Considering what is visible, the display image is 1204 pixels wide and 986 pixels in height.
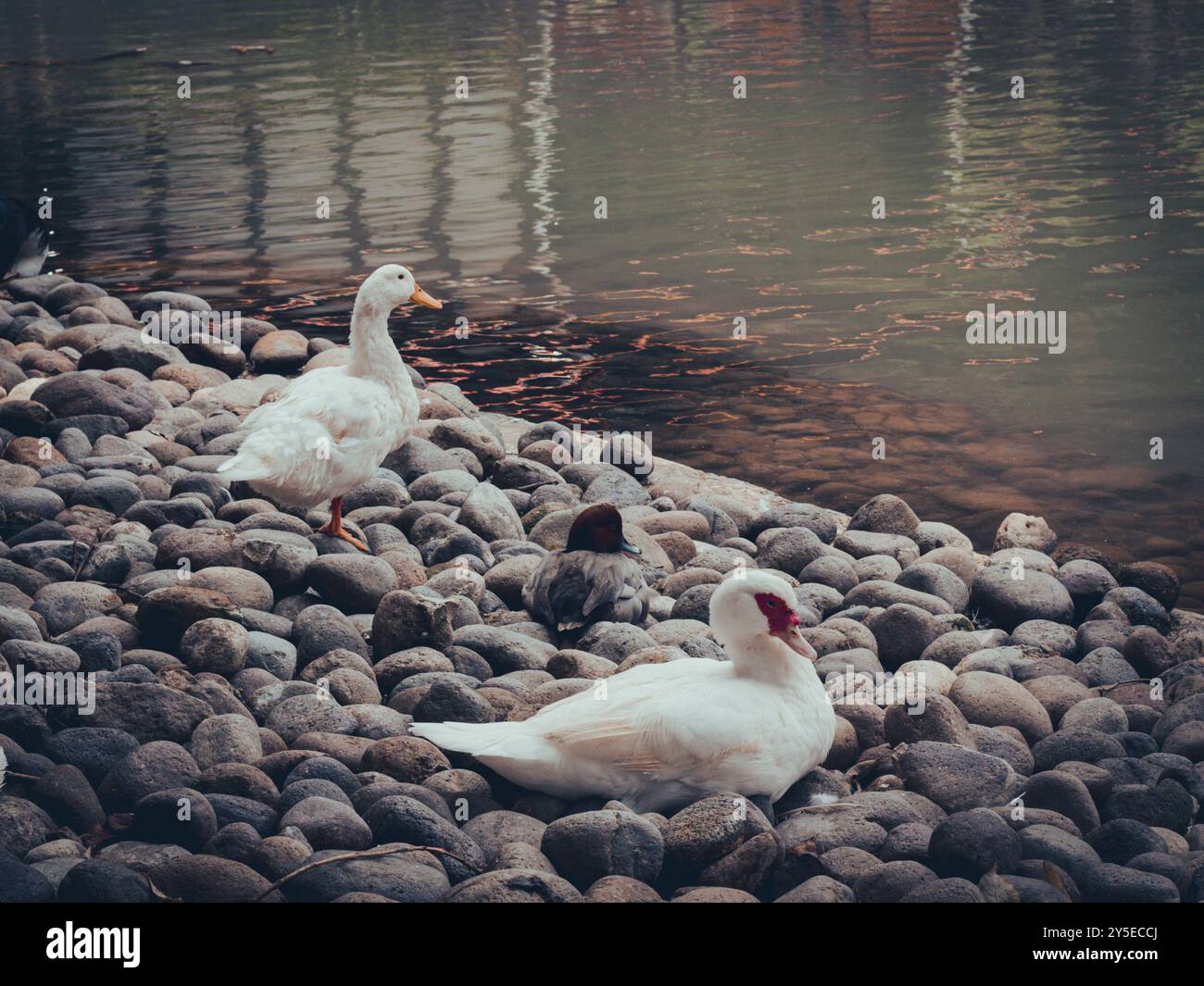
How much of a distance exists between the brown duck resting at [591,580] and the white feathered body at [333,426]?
1.00m

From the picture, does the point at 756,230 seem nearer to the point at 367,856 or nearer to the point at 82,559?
the point at 82,559

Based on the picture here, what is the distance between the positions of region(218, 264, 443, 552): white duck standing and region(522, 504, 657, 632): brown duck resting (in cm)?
99

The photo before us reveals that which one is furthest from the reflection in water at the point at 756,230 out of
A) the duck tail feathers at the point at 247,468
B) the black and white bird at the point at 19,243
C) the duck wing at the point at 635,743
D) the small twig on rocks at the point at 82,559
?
the small twig on rocks at the point at 82,559

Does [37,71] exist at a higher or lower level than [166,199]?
higher

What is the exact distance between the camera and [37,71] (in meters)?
29.5

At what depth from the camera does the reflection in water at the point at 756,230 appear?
8.19m

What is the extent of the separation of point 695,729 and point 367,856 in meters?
0.97

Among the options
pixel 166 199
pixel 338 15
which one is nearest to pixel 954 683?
pixel 166 199

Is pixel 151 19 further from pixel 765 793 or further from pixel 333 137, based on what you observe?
pixel 765 793

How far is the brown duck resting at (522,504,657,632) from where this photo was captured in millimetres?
5012

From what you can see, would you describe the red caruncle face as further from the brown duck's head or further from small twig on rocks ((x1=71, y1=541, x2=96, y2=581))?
small twig on rocks ((x1=71, y1=541, x2=96, y2=581))

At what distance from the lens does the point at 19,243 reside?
11523 mm

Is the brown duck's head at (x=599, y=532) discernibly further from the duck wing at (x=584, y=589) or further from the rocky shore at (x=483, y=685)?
the rocky shore at (x=483, y=685)

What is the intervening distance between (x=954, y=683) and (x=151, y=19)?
134ft
